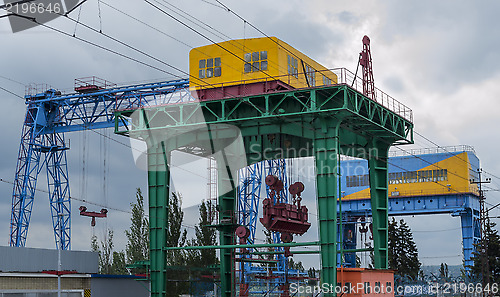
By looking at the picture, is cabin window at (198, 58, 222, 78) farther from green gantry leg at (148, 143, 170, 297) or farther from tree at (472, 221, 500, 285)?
→ tree at (472, 221, 500, 285)

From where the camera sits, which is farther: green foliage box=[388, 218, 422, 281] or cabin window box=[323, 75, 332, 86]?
green foliage box=[388, 218, 422, 281]

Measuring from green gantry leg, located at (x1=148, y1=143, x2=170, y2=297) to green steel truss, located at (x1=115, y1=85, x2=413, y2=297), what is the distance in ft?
0.21

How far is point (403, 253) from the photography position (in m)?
85.4

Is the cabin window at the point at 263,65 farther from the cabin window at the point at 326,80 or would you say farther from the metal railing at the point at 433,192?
the metal railing at the point at 433,192

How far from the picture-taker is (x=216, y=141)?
45.1 meters

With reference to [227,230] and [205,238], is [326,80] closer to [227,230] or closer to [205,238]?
[227,230]

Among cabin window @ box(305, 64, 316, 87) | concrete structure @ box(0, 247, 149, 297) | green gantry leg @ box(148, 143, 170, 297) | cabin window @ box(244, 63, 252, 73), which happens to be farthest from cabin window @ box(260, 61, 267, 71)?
concrete structure @ box(0, 247, 149, 297)

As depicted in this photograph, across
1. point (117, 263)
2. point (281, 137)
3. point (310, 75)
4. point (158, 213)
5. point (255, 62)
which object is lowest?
point (117, 263)

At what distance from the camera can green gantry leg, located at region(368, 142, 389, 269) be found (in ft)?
154

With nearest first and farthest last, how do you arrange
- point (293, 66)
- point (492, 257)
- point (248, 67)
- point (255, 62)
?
point (255, 62)
point (248, 67)
point (293, 66)
point (492, 257)

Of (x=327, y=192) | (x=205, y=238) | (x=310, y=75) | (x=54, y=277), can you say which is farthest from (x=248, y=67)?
(x=205, y=238)

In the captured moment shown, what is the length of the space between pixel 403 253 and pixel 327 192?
50380mm

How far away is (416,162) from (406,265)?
13.5m

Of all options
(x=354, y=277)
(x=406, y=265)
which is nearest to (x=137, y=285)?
(x=354, y=277)
